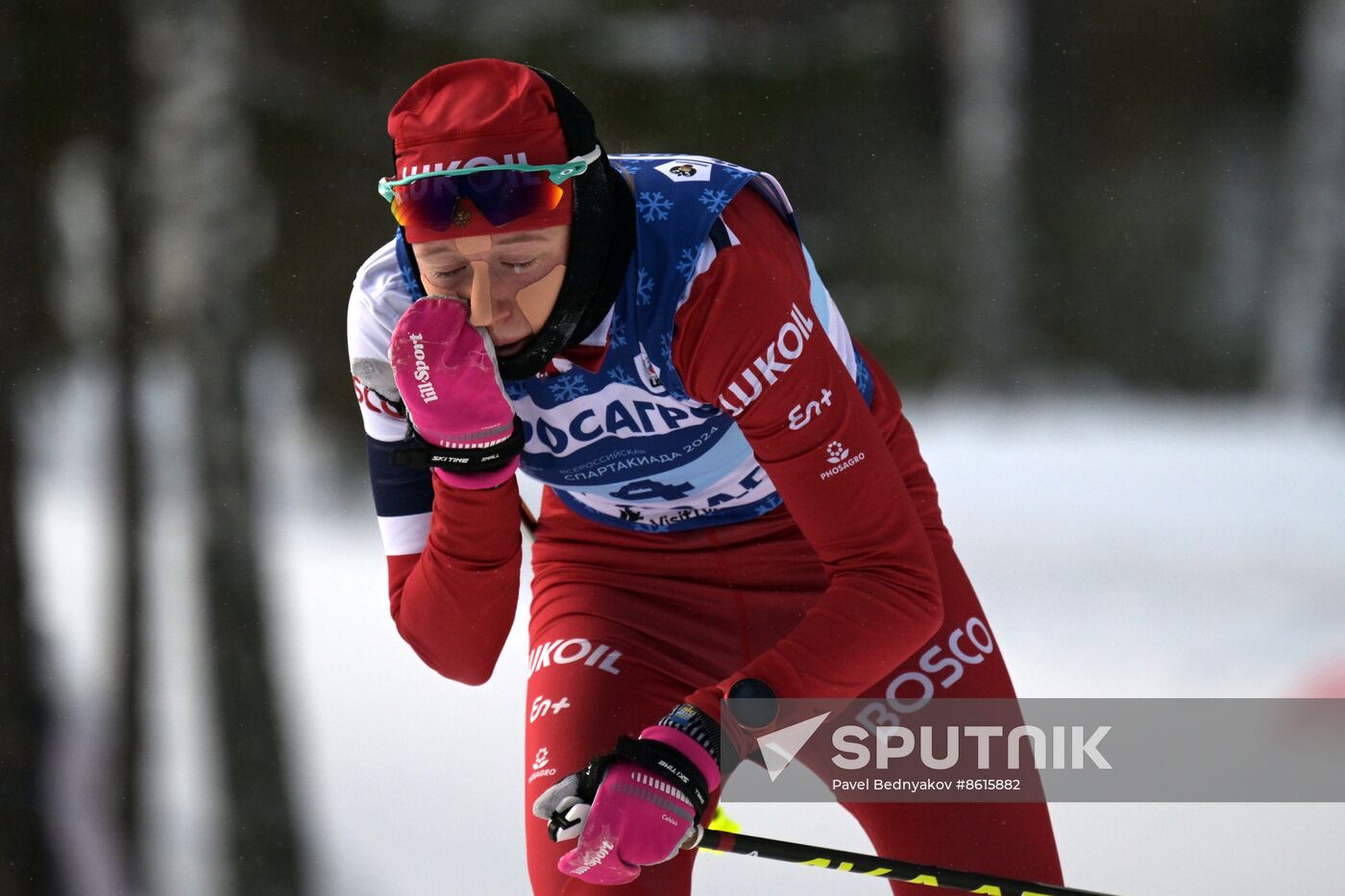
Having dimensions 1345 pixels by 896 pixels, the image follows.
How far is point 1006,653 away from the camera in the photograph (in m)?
5.60

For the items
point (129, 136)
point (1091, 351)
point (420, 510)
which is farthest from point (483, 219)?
point (1091, 351)

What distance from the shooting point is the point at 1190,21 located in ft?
43.1

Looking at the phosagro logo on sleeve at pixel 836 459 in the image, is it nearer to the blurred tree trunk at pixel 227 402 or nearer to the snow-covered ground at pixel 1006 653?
the snow-covered ground at pixel 1006 653

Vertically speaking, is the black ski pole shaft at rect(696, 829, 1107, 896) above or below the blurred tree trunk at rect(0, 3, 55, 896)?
below

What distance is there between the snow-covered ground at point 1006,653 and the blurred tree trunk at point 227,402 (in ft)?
0.49

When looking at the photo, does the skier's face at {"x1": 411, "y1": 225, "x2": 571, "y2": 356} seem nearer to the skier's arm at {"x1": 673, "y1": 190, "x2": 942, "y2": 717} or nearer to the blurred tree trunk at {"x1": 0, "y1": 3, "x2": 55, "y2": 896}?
the skier's arm at {"x1": 673, "y1": 190, "x2": 942, "y2": 717}

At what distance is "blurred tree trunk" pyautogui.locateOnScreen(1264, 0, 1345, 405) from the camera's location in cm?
945

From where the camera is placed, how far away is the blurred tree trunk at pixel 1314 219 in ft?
31.0

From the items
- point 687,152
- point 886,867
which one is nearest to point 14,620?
point 886,867

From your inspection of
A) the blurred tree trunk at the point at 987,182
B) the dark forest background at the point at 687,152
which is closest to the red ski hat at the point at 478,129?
the dark forest background at the point at 687,152

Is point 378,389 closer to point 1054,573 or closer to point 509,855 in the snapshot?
point 509,855

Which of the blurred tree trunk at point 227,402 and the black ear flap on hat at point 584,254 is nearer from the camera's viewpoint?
the black ear flap on hat at point 584,254

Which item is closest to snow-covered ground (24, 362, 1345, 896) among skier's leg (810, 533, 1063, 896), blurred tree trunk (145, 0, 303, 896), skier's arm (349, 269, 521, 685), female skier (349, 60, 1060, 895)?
blurred tree trunk (145, 0, 303, 896)

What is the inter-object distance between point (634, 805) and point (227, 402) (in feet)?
11.5
